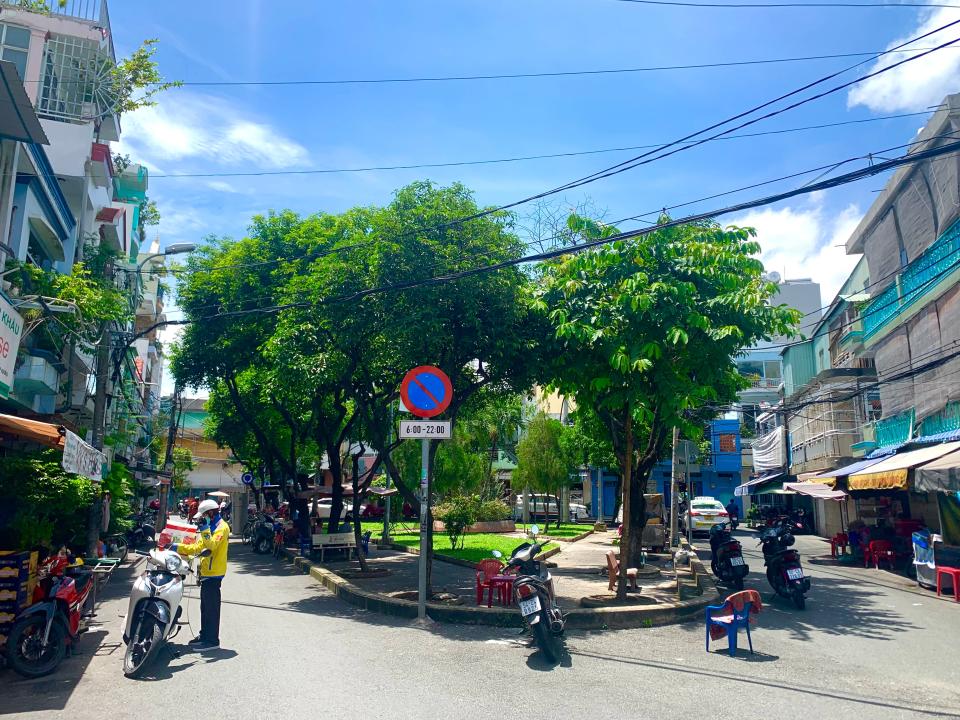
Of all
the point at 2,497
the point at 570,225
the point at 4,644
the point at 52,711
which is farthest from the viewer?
the point at 570,225

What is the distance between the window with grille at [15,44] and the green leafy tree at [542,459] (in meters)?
24.8

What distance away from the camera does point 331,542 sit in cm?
1847

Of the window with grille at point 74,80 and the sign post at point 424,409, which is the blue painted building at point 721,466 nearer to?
the window with grille at point 74,80

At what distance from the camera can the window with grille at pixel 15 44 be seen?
16.4 meters

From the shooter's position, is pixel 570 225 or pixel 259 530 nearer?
pixel 570 225

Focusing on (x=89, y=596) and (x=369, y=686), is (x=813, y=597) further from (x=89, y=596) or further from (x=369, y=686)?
(x=89, y=596)

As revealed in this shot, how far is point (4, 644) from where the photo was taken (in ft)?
24.6

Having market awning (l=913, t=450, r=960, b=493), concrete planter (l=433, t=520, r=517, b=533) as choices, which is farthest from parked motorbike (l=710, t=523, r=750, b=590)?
concrete planter (l=433, t=520, r=517, b=533)

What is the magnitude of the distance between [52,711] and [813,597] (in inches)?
478

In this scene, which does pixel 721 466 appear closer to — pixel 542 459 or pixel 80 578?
pixel 542 459

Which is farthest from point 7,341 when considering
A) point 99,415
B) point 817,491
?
point 817,491

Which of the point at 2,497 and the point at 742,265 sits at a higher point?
the point at 742,265

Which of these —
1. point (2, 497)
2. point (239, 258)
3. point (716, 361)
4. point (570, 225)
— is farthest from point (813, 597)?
point (239, 258)

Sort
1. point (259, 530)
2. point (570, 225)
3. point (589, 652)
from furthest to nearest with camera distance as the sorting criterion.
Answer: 1. point (259, 530)
2. point (570, 225)
3. point (589, 652)
